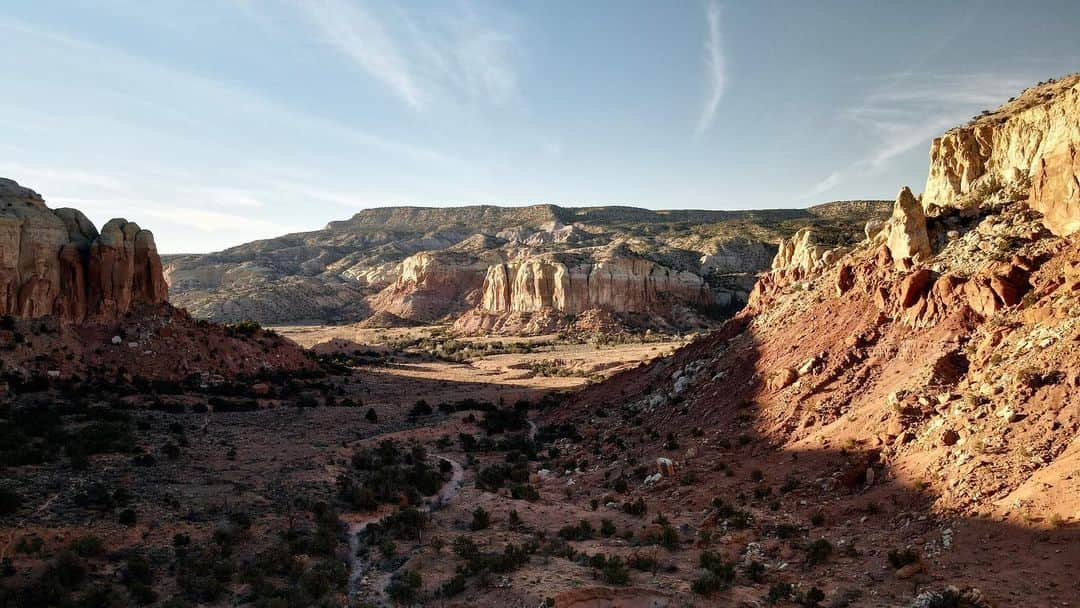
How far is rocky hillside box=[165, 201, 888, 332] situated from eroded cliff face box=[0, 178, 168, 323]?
155 feet

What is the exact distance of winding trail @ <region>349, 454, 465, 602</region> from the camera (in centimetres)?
1054

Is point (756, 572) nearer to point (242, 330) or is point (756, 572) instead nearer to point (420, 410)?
point (420, 410)

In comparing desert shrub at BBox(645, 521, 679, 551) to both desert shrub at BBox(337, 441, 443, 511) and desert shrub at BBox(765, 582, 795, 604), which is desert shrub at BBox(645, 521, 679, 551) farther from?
desert shrub at BBox(337, 441, 443, 511)

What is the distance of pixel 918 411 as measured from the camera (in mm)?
12992

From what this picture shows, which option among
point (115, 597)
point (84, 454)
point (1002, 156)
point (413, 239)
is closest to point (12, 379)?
point (84, 454)

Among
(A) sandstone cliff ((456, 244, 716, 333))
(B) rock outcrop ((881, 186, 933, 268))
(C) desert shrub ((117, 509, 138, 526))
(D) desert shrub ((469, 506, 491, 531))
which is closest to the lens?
(C) desert shrub ((117, 509, 138, 526))

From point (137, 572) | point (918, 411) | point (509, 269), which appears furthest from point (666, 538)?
point (509, 269)

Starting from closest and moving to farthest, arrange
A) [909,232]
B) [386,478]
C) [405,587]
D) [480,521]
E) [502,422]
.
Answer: [405,587] < [480,521] < [386,478] < [909,232] < [502,422]

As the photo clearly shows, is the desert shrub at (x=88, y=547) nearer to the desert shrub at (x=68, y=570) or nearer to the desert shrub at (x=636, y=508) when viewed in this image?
the desert shrub at (x=68, y=570)

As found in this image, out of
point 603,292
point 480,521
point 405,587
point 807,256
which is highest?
point 807,256

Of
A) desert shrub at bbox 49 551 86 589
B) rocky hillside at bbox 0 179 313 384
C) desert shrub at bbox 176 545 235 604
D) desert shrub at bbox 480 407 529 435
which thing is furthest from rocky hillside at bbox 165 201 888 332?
desert shrub at bbox 49 551 86 589

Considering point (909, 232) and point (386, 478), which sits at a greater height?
point (909, 232)

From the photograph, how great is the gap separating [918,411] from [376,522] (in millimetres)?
12599

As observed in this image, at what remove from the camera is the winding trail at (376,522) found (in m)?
10.5
